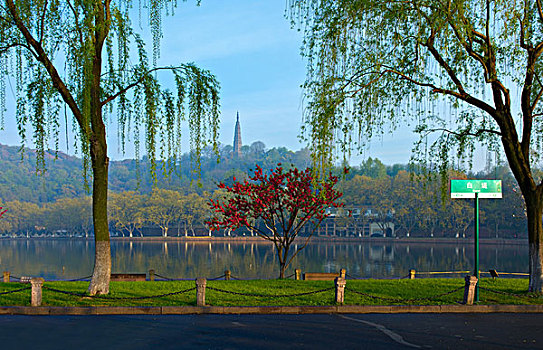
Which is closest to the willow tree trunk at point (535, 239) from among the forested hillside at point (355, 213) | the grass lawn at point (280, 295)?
the grass lawn at point (280, 295)

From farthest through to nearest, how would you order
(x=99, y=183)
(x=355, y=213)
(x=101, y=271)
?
1. (x=355, y=213)
2. (x=99, y=183)
3. (x=101, y=271)

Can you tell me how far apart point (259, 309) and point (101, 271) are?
5.07 m

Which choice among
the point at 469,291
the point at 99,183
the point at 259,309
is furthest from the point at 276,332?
the point at 99,183

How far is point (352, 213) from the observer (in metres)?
127

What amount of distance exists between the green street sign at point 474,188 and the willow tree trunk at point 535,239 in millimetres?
1239

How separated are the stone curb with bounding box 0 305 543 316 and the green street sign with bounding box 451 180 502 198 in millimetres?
3471

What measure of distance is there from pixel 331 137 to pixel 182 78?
492cm

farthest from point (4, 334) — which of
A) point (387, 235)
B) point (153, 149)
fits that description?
point (387, 235)

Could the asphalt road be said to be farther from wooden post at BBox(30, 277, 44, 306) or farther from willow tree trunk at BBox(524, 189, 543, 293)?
willow tree trunk at BBox(524, 189, 543, 293)

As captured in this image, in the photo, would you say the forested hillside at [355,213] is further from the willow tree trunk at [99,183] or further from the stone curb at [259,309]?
the willow tree trunk at [99,183]

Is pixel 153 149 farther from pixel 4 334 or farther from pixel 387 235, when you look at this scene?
pixel 387 235

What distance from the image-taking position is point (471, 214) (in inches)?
3974

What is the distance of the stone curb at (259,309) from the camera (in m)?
14.5

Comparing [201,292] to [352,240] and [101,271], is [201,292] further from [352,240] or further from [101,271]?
[352,240]
